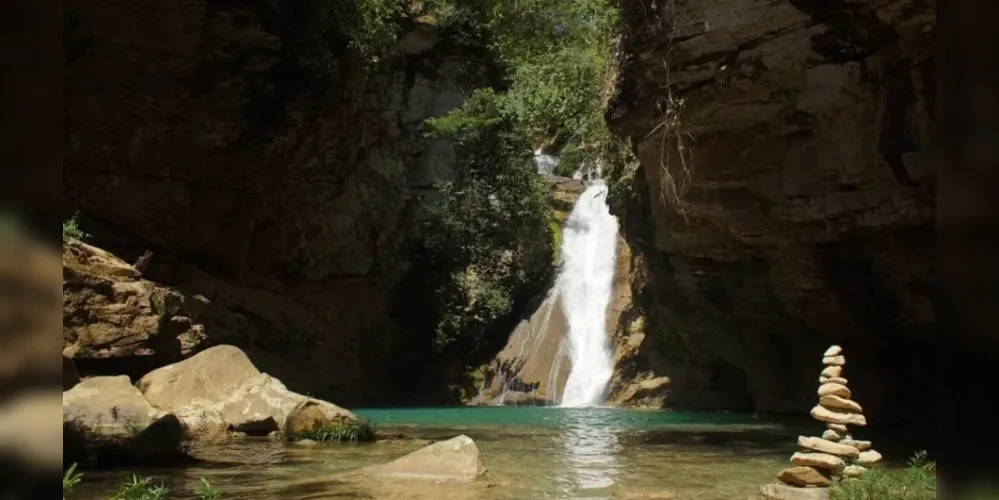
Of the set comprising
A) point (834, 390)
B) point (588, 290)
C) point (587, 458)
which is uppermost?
point (588, 290)

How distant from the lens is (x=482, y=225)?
26.3 metres

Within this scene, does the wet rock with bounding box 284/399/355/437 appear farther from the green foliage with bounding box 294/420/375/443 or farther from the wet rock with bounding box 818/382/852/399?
the wet rock with bounding box 818/382/852/399

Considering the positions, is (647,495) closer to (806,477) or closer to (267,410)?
(806,477)

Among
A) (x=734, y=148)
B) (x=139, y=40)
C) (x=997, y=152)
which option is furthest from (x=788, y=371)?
(x=997, y=152)

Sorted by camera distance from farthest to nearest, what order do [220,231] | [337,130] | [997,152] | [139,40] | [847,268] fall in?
[337,130], [220,231], [139,40], [847,268], [997,152]

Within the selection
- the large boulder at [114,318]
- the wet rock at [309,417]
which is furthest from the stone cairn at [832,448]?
the large boulder at [114,318]

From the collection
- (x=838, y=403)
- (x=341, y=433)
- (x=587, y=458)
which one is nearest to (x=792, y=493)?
(x=838, y=403)

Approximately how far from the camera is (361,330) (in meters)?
23.4

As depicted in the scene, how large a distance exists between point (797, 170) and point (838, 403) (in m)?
→ 5.95

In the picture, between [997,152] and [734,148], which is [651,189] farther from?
[997,152]

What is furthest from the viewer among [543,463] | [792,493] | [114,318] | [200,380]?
[114,318]

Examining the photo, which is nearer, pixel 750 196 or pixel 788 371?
pixel 750 196

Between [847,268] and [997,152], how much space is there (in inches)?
531

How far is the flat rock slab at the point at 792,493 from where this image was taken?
6535 millimetres
